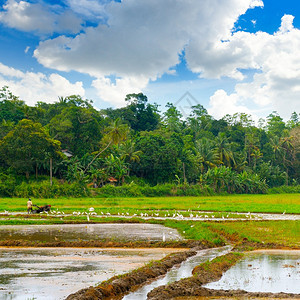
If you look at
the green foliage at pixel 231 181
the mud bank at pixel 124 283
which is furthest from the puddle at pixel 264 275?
the green foliage at pixel 231 181

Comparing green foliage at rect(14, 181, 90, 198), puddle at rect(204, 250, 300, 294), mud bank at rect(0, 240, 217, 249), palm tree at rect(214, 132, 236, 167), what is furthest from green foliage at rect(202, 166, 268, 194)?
puddle at rect(204, 250, 300, 294)

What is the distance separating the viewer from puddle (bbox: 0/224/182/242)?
65.1 ft

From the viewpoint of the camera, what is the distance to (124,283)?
10.3 meters

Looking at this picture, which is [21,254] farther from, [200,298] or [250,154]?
[250,154]

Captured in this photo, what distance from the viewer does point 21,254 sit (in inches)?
610

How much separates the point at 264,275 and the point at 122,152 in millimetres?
49508

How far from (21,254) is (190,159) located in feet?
164

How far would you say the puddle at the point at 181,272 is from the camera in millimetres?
9864

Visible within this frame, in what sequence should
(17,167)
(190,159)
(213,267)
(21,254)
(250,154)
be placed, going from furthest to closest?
(250,154) → (190,159) → (17,167) → (21,254) → (213,267)

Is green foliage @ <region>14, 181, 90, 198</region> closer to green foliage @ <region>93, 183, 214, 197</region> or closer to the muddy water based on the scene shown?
green foliage @ <region>93, 183, 214, 197</region>

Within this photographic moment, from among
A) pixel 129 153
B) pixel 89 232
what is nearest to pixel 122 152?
pixel 129 153

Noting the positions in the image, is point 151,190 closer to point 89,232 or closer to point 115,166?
point 115,166

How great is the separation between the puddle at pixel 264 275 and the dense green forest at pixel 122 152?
3645cm

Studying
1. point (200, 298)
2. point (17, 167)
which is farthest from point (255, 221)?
point (17, 167)
